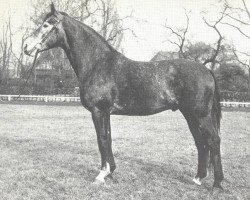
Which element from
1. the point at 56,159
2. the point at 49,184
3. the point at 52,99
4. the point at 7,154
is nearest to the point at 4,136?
the point at 7,154

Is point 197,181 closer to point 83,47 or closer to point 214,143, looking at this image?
point 214,143

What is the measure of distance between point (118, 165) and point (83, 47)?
8.45 ft

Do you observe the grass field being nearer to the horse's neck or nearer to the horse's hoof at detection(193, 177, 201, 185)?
the horse's hoof at detection(193, 177, 201, 185)

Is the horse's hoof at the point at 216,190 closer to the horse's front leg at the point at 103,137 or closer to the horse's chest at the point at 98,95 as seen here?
the horse's front leg at the point at 103,137

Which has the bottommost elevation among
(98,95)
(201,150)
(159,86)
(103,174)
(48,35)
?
(103,174)

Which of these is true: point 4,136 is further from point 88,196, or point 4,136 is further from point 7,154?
point 88,196

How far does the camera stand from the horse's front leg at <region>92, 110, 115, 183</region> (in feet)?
18.4

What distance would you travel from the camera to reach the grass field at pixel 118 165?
17.2ft

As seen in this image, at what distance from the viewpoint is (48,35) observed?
5.70 meters

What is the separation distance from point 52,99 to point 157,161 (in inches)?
951

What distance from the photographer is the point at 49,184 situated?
5.56 meters

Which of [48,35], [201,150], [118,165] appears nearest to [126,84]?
[48,35]

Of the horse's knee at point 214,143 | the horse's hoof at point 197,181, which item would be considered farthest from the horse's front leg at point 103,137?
the horse's knee at point 214,143

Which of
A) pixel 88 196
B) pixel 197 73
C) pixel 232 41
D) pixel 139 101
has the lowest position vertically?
pixel 88 196
